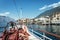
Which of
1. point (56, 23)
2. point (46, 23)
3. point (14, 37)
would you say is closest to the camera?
point (14, 37)

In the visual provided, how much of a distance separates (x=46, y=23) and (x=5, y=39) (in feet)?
247

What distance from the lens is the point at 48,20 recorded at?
3039 inches

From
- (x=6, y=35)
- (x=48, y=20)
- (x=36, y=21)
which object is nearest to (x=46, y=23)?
(x=48, y=20)

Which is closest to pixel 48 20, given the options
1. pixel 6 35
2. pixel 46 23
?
pixel 46 23

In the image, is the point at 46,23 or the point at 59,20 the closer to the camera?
the point at 59,20

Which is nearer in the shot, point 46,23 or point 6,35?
point 6,35

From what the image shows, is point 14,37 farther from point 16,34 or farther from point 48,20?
point 48,20

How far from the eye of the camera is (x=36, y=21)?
3214 inches

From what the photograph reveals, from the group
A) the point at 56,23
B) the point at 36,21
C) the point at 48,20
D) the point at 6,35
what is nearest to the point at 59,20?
the point at 56,23

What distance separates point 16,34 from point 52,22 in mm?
72667

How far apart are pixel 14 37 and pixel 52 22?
238 ft

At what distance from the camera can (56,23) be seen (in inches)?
2736

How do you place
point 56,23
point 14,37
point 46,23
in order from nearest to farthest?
point 14,37, point 56,23, point 46,23

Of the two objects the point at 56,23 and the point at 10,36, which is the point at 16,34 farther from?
the point at 56,23
